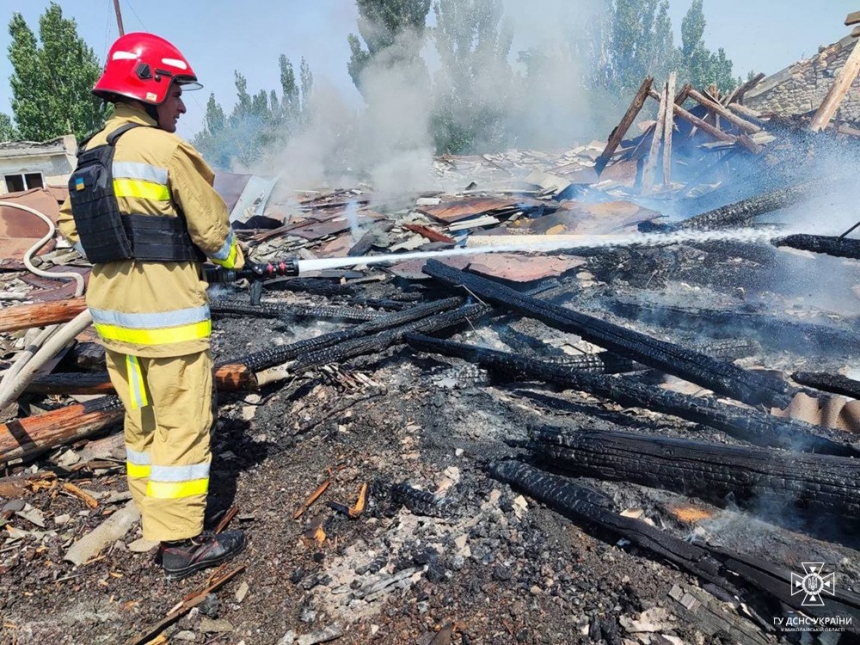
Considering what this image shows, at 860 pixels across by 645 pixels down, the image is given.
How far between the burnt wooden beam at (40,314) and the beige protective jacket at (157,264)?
1.08 m

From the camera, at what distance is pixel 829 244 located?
16.3ft

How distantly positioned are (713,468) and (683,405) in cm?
68

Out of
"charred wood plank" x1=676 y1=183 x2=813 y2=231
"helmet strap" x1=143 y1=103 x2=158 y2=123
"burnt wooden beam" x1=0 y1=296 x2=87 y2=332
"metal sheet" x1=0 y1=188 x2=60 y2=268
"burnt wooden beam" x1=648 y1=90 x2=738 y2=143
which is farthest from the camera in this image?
"burnt wooden beam" x1=648 y1=90 x2=738 y2=143

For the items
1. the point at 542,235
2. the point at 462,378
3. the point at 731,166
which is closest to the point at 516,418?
the point at 462,378

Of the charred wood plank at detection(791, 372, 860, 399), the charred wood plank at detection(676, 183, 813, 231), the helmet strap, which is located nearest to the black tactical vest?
the helmet strap

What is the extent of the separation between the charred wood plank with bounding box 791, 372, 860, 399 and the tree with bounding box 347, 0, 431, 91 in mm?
26263

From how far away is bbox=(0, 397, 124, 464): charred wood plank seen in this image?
3.39 meters

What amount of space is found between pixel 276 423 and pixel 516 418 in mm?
1790

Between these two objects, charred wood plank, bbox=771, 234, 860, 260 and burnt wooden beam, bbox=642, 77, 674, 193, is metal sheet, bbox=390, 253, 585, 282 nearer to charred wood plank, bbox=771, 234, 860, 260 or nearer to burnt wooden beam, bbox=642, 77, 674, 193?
charred wood plank, bbox=771, 234, 860, 260

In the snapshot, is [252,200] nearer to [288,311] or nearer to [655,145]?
[288,311]

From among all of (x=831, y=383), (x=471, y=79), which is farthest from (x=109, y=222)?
(x=471, y=79)

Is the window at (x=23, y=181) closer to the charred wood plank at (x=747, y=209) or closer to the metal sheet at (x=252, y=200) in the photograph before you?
the metal sheet at (x=252, y=200)

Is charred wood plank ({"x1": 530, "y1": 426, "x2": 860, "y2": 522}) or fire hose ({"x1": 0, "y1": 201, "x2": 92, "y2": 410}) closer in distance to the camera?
charred wood plank ({"x1": 530, "y1": 426, "x2": 860, "y2": 522})

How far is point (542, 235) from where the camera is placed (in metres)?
8.09
